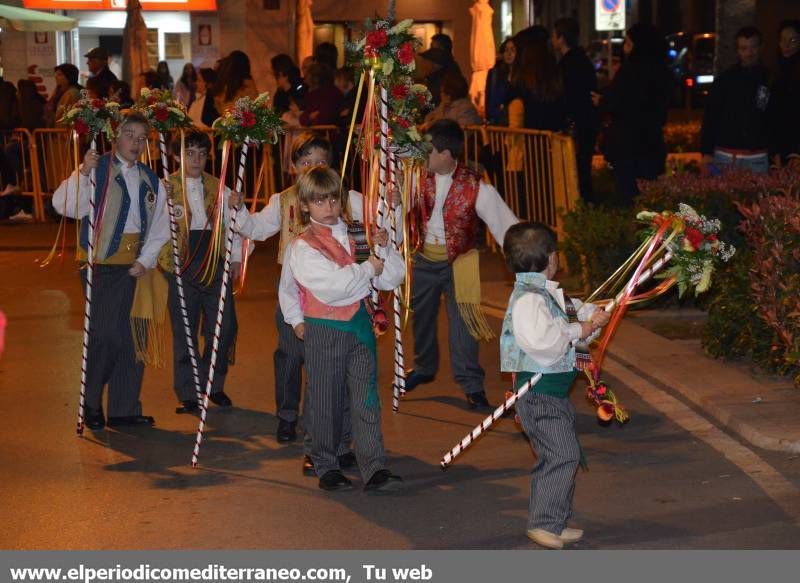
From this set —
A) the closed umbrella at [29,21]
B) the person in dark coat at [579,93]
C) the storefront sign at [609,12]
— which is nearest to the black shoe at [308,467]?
the person in dark coat at [579,93]

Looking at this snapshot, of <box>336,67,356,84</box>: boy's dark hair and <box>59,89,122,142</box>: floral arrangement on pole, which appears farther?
<box>336,67,356,84</box>: boy's dark hair

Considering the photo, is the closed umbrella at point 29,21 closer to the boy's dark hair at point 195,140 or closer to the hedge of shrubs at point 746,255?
the hedge of shrubs at point 746,255

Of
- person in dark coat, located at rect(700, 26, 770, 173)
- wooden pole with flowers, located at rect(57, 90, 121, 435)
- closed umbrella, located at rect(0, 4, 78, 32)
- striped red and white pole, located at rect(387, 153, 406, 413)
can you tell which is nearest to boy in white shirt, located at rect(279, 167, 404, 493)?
striped red and white pole, located at rect(387, 153, 406, 413)

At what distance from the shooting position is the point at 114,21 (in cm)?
2758

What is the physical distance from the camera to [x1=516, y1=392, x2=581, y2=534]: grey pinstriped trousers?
20.0 ft

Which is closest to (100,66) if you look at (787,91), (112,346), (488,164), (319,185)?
(488,164)

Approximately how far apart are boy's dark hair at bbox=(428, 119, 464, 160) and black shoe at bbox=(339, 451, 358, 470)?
2189mm

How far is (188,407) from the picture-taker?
29.4ft

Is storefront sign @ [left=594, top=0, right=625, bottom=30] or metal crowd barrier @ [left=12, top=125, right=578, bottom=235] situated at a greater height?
storefront sign @ [left=594, top=0, right=625, bottom=30]

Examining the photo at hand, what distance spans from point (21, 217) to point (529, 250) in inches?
592

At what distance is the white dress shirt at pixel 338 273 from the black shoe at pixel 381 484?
862 mm

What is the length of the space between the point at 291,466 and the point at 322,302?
116cm

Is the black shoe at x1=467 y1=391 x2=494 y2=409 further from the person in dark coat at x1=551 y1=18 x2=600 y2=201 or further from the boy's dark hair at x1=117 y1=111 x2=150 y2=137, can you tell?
the person in dark coat at x1=551 y1=18 x2=600 y2=201

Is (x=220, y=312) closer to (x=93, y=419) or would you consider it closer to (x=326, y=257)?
(x=93, y=419)
